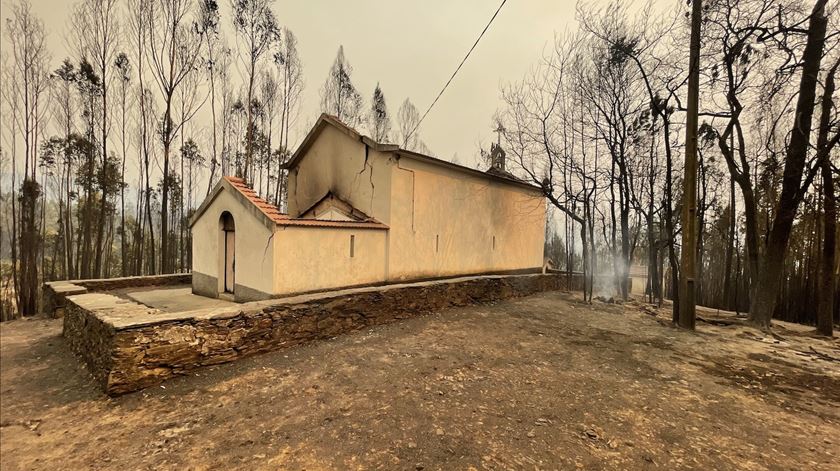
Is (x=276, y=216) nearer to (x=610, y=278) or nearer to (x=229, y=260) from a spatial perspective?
(x=229, y=260)

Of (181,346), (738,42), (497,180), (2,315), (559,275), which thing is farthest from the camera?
(559,275)

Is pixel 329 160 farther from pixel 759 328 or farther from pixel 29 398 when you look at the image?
pixel 759 328

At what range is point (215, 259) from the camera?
310 inches

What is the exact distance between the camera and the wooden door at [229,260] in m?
7.69

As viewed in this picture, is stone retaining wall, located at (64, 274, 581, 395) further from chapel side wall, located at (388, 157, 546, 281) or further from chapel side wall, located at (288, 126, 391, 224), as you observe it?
chapel side wall, located at (288, 126, 391, 224)

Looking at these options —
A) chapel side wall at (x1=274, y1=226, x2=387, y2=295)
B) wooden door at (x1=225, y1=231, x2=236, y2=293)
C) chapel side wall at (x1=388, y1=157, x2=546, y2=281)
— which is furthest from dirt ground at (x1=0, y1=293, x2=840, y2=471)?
chapel side wall at (x1=388, y1=157, x2=546, y2=281)

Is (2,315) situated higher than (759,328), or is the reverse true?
(759,328)

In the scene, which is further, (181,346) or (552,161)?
(552,161)

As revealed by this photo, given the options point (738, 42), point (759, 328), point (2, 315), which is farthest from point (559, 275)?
point (2, 315)

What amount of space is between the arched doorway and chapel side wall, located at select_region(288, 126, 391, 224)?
10.3 feet

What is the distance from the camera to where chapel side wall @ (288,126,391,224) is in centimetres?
866

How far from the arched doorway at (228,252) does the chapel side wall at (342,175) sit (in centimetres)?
313

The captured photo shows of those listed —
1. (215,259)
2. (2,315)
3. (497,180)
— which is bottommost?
(2,315)

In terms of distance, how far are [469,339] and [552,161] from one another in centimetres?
952
